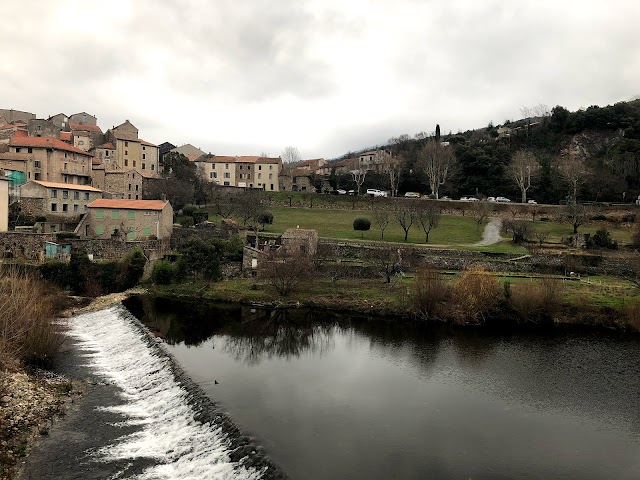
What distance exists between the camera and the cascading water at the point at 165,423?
15273 mm

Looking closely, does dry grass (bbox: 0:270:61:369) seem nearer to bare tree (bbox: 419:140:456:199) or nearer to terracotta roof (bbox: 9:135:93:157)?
terracotta roof (bbox: 9:135:93:157)

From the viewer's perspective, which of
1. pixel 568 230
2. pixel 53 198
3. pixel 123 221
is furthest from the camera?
pixel 568 230

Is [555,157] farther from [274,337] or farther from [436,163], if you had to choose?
[274,337]

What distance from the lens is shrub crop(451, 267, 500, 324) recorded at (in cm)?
3444

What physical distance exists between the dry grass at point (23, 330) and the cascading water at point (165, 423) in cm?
243

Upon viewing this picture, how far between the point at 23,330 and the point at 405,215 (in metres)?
48.2

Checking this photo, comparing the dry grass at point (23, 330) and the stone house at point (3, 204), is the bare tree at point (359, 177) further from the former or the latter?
the dry grass at point (23, 330)

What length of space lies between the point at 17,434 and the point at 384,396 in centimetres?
1431

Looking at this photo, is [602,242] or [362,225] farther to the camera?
[362,225]

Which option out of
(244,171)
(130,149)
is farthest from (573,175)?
(130,149)

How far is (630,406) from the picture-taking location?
20297 mm

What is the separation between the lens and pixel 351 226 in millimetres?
64375

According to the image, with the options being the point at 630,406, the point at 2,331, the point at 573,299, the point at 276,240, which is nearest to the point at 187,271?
the point at 276,240

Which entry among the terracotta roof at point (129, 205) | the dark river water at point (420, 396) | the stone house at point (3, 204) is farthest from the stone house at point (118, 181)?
the dark river water at point (420, 396)
